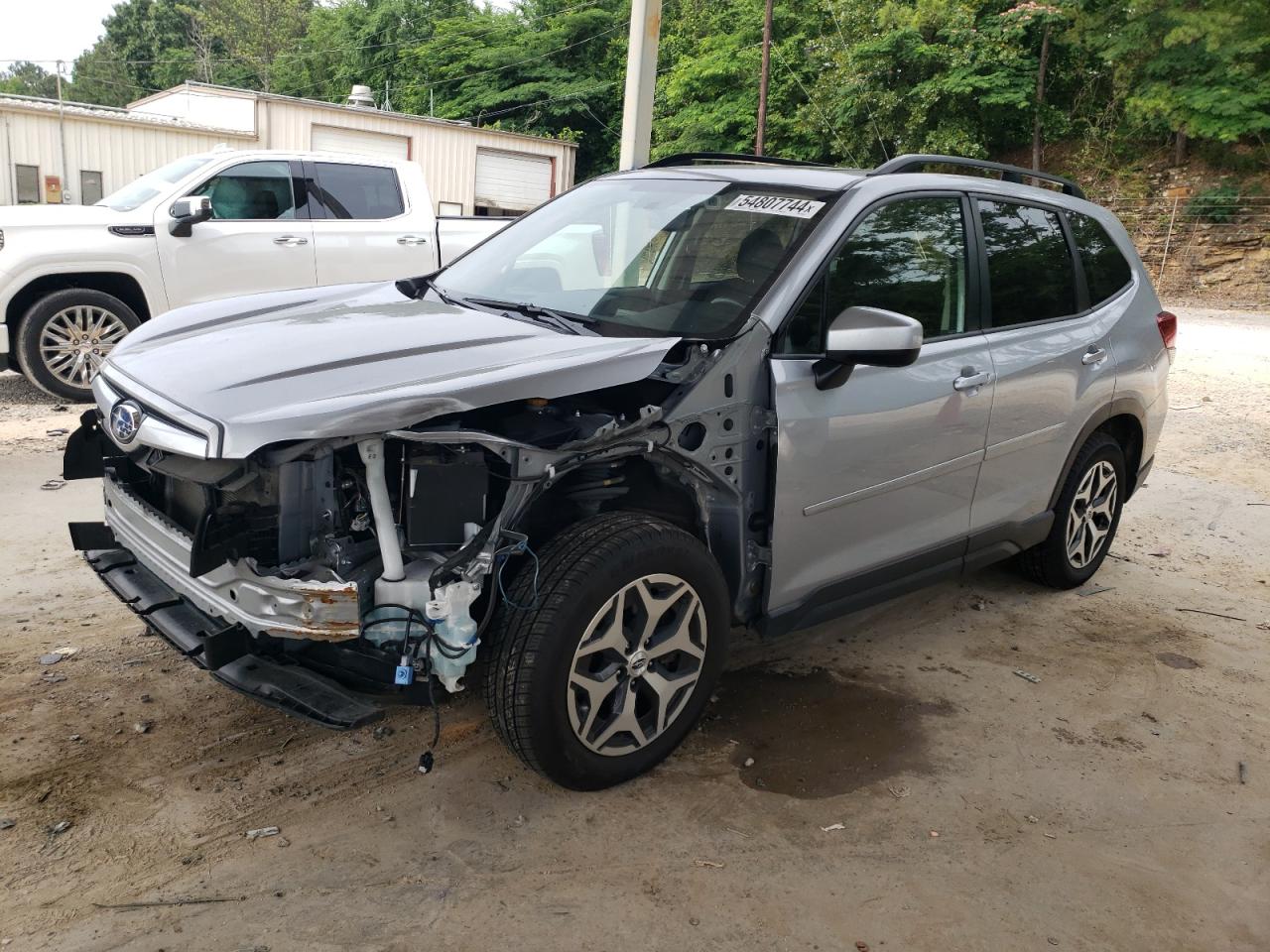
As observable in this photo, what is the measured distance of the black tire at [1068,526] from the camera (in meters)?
4.66

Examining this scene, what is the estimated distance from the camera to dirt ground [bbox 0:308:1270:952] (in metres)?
2.54

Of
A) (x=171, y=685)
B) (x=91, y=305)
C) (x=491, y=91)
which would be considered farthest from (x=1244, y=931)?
(x=491, y=91)

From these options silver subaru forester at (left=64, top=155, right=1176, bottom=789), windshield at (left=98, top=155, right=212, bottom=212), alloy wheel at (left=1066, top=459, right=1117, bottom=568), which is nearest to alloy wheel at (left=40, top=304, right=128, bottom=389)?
windshield at (left=98, top=155, right=212, bottom=212)

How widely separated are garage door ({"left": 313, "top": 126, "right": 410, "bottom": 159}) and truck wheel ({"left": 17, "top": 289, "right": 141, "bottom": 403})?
19941 millimetres

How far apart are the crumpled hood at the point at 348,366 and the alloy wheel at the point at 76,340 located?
493cm

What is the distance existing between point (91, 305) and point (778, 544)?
21.9 feet

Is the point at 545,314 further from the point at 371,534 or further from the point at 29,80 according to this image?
the point at 29,80

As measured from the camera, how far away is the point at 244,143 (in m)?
26.1

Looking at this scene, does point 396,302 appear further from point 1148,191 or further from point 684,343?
point 1148,191

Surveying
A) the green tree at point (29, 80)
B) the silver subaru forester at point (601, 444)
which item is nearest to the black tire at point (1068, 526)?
the silver subaru forester at point (601, 444)

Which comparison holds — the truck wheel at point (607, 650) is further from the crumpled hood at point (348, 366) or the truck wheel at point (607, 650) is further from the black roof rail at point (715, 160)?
the black roof rail at point (715, 160)

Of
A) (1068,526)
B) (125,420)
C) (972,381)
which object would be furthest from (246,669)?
(1068,526)

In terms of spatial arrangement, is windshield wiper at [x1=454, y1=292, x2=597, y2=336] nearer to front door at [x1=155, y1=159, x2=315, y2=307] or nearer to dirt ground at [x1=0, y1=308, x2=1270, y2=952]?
dirt ground at [x1=0, y1=308, x2=1270, y2=952]

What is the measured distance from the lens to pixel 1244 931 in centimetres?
267
